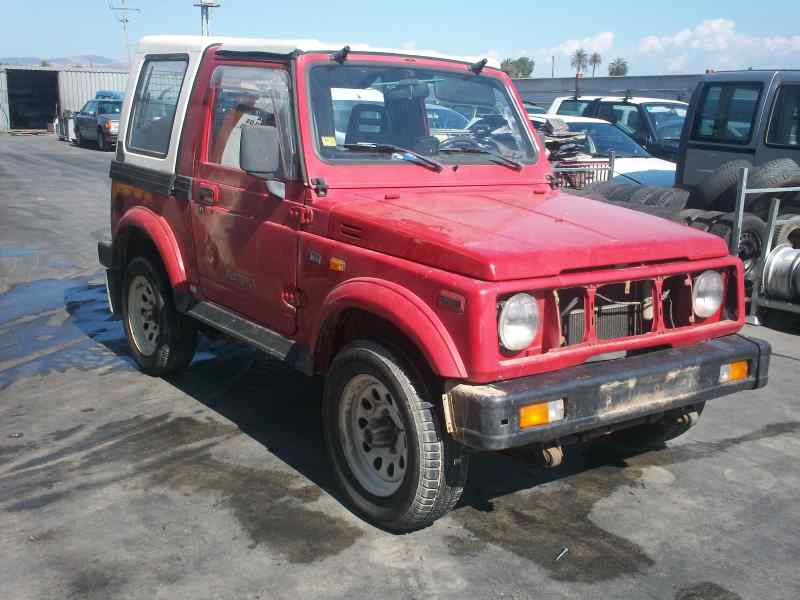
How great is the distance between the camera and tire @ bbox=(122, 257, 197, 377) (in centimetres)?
597

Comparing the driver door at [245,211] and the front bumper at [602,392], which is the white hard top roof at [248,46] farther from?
the front bumper at [602,392]

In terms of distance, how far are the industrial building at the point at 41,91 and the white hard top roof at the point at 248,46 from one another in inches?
1426

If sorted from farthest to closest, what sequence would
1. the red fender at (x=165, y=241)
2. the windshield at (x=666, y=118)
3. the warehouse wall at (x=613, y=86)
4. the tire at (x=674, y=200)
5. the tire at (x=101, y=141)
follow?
the tire at (x=101, y=141)
the warehouse wall at (x=613, y=86)
the windshield at (x=666, y=118)
the tire at (x=674, y=200)
the red fender at (x=165, y=241)

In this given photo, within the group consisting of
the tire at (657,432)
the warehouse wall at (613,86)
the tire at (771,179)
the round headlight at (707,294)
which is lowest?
the tire at (657,432)

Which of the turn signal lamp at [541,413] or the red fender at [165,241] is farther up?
the red fender at [165,241]

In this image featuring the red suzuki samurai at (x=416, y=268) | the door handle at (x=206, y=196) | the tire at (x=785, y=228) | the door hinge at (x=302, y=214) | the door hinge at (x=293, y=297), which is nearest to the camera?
the red suzuki samurai at (x=416, y=268)

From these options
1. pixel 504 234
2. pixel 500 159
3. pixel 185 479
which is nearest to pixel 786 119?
pixel 500 159

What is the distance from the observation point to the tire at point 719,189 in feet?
28.3

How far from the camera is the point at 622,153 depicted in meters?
12.7

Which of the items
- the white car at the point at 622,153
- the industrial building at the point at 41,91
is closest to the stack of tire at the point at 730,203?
the white car at the point at 622,153

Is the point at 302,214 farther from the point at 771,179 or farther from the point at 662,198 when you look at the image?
the point at 771,179

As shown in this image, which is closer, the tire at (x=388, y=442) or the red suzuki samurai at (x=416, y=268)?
the red suzuki samurai at (x=416, y=268)

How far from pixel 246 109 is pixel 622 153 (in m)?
8.62

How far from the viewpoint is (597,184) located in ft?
30.9
